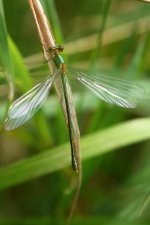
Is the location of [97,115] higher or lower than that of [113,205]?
higher

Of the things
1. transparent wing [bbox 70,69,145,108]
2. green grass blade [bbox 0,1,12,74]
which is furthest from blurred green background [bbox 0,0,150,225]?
transparent wing [bbox 70,69,145,108]

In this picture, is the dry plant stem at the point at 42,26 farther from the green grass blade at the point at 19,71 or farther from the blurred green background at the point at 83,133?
the green grass blade at the point at 19,71

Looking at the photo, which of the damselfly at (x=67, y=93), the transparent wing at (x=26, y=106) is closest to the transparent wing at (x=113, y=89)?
the damselfly at (x=67, y=93)

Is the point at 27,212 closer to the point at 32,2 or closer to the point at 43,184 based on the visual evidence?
the point at 43,184

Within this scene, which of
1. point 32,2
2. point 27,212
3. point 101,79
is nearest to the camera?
point 32,2

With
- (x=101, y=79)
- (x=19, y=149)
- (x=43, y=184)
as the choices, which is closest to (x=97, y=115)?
(x=101, y=79)

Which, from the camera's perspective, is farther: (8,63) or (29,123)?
(29,123)

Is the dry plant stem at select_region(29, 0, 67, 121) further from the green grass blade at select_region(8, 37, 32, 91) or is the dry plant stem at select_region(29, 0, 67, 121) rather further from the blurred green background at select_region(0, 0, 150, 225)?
the green grass blade at select_region(8, 37, 32, 91)
